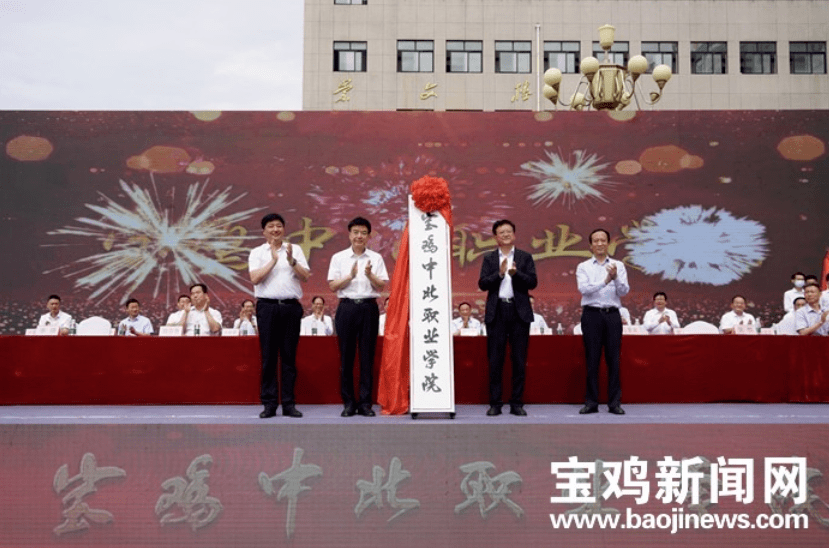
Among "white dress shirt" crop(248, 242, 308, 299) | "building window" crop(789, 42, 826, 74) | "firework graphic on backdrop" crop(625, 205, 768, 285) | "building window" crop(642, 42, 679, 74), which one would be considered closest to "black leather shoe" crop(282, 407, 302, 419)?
"white dress shirt" crop(248, 242, 308, 299)

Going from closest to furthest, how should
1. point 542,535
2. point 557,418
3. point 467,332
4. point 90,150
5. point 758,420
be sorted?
point 542,535 → point 758,420 → point 557,418 → point 467,332 → point 90,150

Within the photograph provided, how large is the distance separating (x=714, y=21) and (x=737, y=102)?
1821 mm

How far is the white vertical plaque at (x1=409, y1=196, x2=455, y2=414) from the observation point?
11.8ft

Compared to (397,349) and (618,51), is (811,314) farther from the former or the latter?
(618,51)

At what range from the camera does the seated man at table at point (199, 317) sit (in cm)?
595

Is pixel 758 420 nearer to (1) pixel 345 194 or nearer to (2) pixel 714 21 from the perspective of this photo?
(1) pixel 345 194

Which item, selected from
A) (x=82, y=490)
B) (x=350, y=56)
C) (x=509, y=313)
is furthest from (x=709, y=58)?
(x=82, y=490)

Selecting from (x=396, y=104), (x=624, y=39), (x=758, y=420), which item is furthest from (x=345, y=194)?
(x=624, y=39)

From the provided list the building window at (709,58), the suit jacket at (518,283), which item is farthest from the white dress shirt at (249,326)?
the building window at (709,58)

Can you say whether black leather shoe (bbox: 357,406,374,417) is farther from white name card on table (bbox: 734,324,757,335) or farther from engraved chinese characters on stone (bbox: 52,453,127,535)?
white name card on table (bbox: 734,324,757,335)

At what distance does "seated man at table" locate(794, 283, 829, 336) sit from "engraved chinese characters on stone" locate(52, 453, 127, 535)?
190 inches

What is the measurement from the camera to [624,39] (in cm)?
1605

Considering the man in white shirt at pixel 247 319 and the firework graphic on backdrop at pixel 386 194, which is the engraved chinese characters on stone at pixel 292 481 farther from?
the firework graphic on backdrop at pixel 386 194

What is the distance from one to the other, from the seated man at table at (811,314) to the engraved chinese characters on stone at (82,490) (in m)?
4.83
